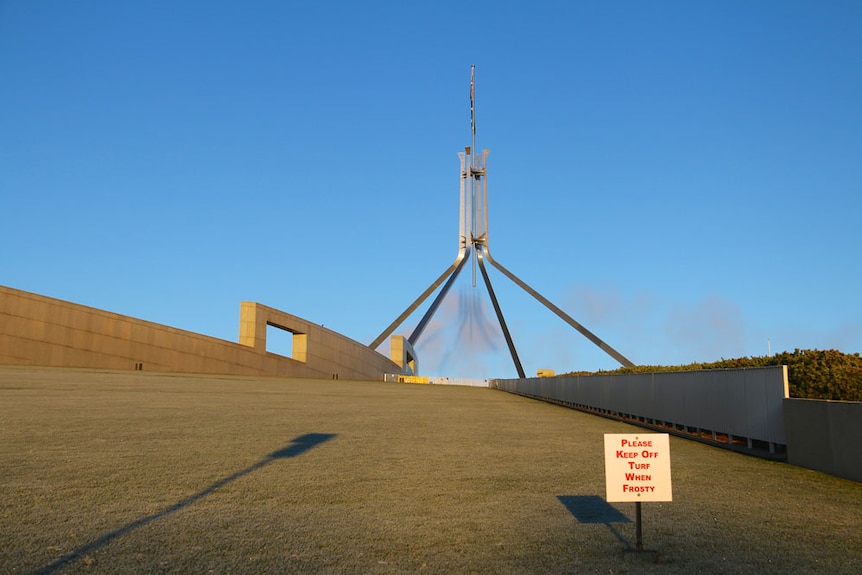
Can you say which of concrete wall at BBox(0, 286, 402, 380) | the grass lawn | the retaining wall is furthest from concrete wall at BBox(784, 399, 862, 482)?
concrete wall at BBox(0, 286, 402, 380)

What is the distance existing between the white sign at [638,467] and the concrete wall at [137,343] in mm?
36375

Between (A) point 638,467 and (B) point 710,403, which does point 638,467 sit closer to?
(A) point 638,467

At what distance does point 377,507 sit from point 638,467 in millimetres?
2662

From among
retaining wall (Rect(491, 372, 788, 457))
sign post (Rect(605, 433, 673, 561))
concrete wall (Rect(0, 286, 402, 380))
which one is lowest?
sign post (Rect(605, 433, 673, 561))

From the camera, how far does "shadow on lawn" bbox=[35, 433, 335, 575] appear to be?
5.14m

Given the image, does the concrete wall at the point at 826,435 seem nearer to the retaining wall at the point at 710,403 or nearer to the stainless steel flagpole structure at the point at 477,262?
the retaining wall at the point at 710,403

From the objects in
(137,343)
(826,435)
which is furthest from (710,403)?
(137,343)

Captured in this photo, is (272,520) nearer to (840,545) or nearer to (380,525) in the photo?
(380,525)

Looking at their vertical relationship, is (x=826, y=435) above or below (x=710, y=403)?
below

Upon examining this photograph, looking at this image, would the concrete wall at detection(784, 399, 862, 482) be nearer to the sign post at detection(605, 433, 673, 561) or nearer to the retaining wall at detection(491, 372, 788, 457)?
the retaining wall at detection(491, 372, 788, 457)

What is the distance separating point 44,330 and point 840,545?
124ft

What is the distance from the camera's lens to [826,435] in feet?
31.1

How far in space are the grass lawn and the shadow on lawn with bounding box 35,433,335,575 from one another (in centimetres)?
3

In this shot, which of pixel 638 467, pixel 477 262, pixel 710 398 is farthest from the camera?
pixel 477 262
